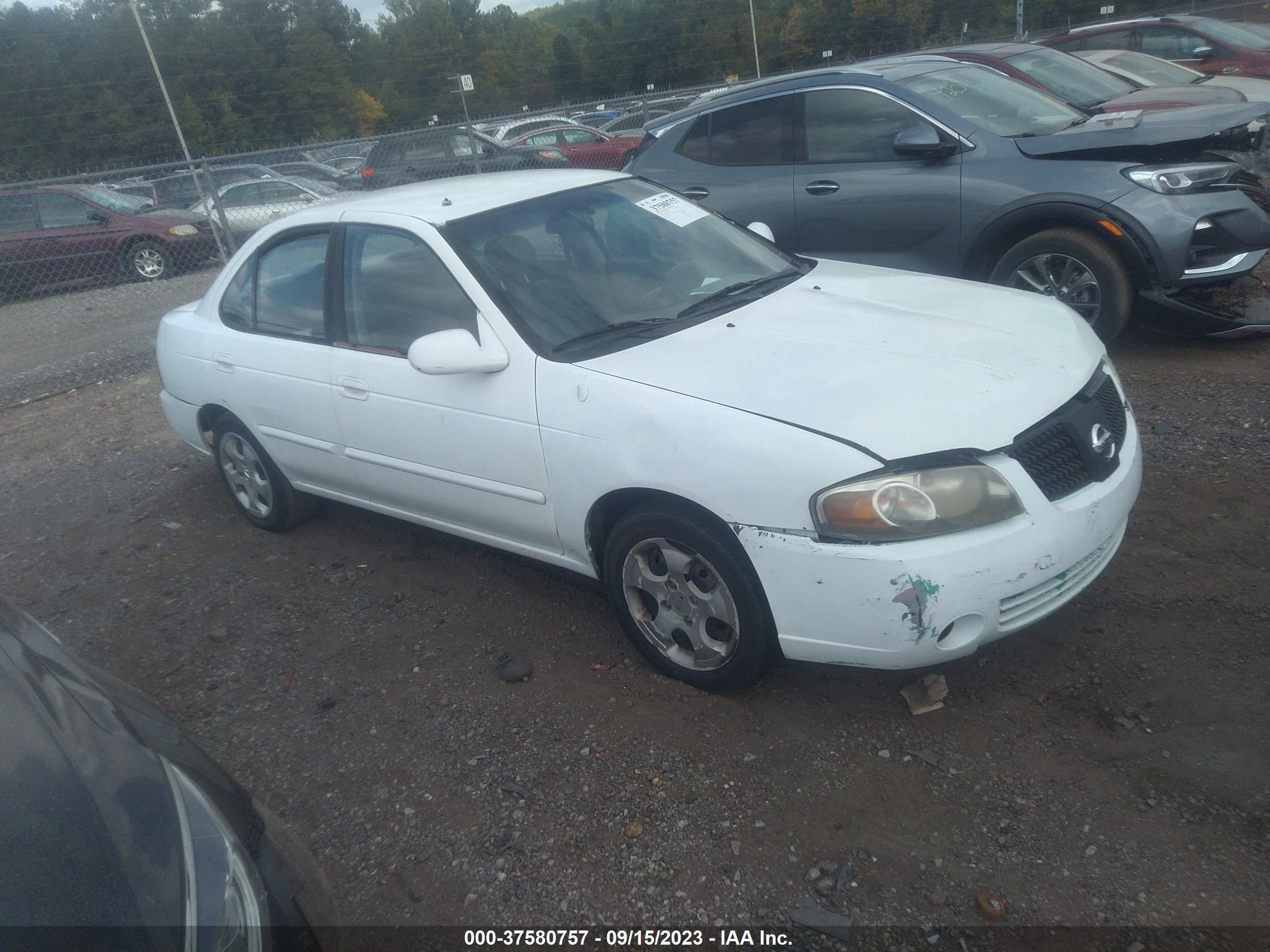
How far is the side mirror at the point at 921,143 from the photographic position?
565 cm

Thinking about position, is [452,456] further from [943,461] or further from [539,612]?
[943,461]

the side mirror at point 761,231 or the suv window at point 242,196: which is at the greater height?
the side mirror at point 761,231

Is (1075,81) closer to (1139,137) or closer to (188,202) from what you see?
(1139,137)

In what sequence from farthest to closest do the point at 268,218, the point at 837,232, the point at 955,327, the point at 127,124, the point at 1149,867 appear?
the point at 127,124 → the point at 268,218 → the point at 837,232 → the point at 955,327 → the point at 1149,867

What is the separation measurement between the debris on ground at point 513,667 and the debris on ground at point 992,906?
Answer: 67.8 inches

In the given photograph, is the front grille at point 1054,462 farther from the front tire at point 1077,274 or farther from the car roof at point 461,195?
the front tire at point 1077,274

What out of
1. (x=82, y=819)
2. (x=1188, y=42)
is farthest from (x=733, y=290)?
(x=1188, y=42)

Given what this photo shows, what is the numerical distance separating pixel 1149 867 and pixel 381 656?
2.70 m

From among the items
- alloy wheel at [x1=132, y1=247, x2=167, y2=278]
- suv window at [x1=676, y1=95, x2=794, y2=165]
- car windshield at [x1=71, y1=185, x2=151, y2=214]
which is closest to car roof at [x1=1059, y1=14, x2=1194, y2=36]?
suv window at [x1=676, y1=95, x2=794, y2=165]

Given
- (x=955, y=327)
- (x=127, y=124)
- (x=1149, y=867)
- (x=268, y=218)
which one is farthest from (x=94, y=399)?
(x=127, y=124)

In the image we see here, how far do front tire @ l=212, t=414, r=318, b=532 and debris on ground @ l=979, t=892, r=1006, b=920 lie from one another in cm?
363

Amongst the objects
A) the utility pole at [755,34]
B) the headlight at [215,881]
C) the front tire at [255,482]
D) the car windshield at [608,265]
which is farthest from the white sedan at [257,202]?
the utility pole at [755,34]

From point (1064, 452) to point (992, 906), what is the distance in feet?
4.41

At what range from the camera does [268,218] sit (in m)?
12.3
